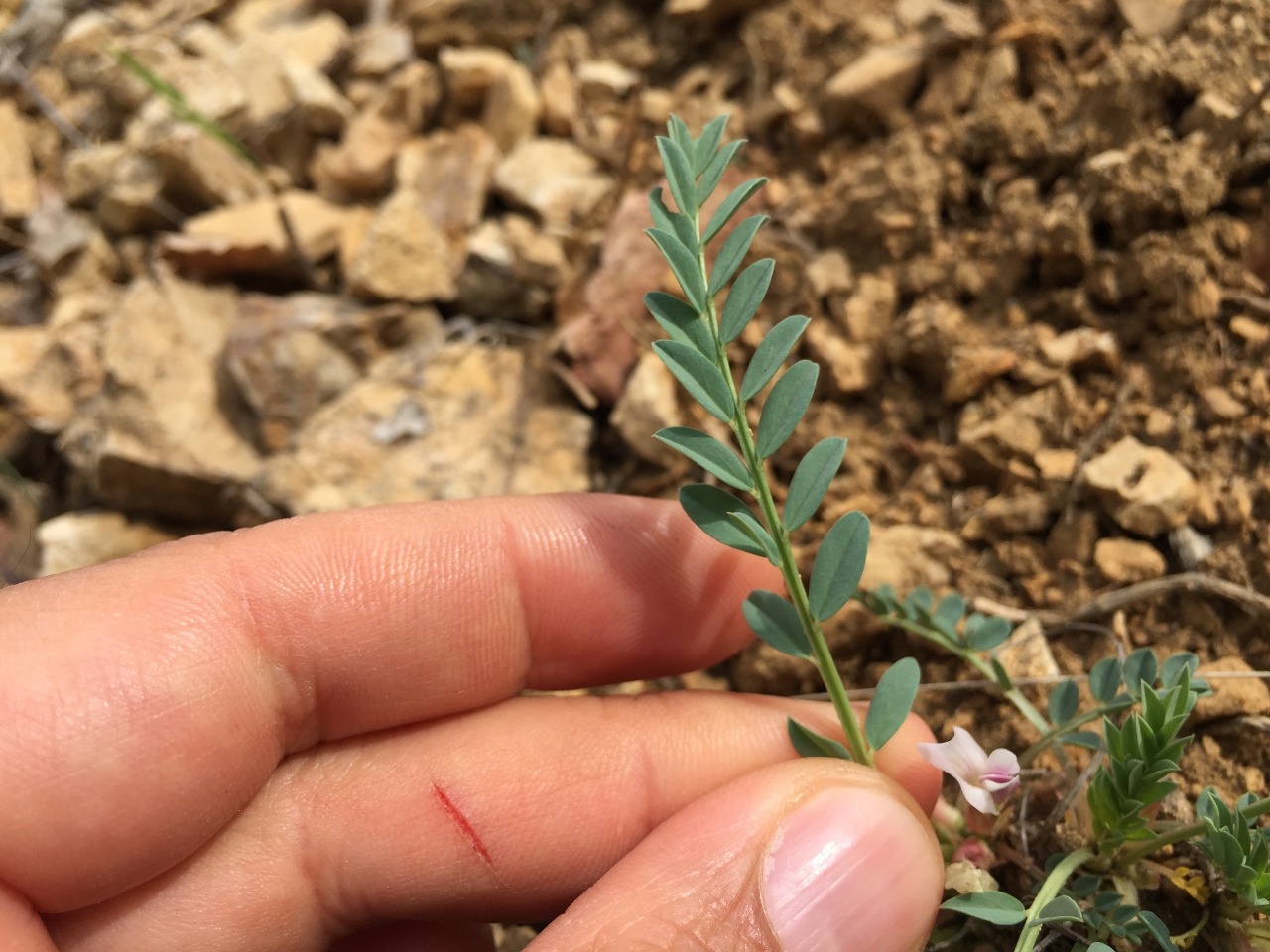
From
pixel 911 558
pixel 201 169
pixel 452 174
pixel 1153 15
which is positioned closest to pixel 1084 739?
pixel 911 558

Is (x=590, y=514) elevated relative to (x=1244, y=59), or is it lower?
lower

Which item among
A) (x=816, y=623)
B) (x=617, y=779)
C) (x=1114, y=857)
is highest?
(x=816, y=623)

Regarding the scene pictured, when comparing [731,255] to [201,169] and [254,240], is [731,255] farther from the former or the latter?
[201,169]

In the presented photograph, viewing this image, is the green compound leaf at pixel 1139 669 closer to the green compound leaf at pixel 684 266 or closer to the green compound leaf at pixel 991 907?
the green compound leaf at pixel 991 907

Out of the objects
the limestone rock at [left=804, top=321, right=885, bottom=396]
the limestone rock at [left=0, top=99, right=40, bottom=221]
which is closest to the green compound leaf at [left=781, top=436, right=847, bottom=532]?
the limestone rock at [left=804, top=321, right=885, bottom=396]

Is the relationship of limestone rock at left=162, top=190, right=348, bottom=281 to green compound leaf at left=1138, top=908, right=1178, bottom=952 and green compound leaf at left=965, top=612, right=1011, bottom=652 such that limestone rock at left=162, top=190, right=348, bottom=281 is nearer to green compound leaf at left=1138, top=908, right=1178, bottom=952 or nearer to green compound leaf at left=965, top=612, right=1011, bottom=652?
green compound leaf at left=965, top=612, right=1011, bottom=652

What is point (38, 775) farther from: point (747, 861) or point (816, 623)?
point (816, 623)

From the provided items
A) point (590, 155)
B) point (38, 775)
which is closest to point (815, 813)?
point (38, 775)
